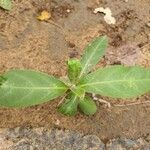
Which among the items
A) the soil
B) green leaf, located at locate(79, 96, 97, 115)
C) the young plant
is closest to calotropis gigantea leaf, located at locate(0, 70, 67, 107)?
the young plant

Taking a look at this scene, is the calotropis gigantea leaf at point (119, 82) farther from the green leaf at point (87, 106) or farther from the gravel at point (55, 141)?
the gravel at point (55, 141)

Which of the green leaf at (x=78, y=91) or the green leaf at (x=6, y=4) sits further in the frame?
the green leaf at (x=6, y=4)

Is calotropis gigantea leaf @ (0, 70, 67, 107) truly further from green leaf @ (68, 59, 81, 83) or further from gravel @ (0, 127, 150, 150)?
gravel @ (0, 127, 150, 150)

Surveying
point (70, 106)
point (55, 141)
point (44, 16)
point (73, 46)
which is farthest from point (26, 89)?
point (44, 16)

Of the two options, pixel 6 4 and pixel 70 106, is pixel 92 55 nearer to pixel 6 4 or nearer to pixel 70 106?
pixel 70 106

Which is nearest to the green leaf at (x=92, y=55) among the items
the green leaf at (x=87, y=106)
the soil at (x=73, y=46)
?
the green leaf at (x=87, y=106)
